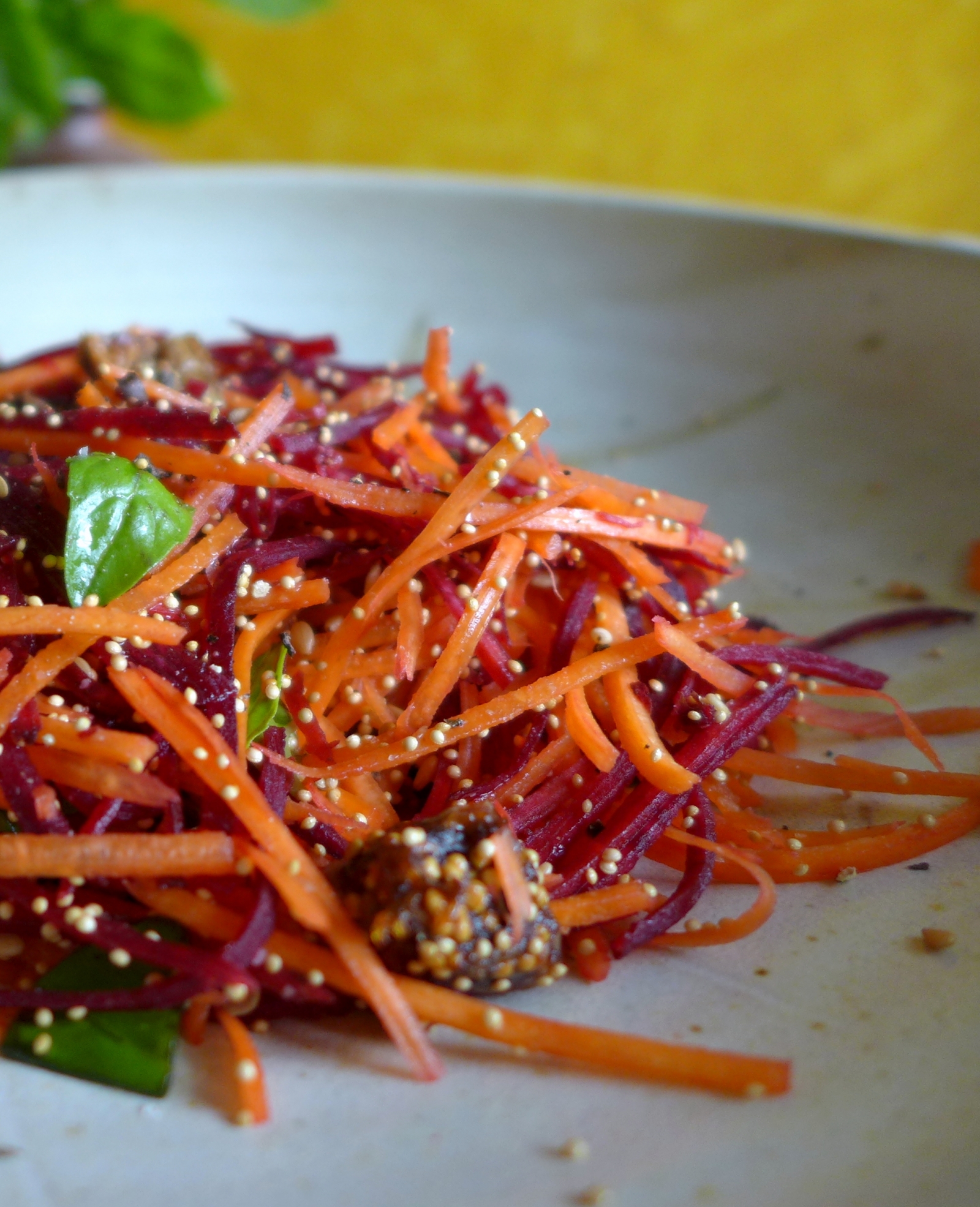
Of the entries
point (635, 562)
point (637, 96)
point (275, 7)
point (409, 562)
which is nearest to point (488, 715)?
point (409, 562)

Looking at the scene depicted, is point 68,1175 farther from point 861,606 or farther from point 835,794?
point 861,606

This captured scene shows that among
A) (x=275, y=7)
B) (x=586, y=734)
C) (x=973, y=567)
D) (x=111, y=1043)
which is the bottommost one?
(x=111, y=1043)

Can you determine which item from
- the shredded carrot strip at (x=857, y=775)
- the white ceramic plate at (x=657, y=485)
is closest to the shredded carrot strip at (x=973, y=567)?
the white ceramic plate at (x=657, y=485)

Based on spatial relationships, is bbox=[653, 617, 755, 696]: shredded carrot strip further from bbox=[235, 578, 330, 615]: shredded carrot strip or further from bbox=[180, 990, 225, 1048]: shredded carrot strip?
bbox=[180, 990, 225, 1048]: shredded carrot strip

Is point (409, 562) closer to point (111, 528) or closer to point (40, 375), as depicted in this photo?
point (111, 528)

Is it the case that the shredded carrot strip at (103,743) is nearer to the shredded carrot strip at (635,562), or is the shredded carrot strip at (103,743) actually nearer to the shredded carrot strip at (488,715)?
the shredded carrot strip at (488,715)

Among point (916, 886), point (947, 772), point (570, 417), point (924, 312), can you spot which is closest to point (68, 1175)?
point (916, 886)

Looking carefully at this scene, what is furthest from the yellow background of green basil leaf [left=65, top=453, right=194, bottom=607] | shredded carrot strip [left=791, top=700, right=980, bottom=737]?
green basil leaf [left=65, top=453, right=194, bottom=607]
